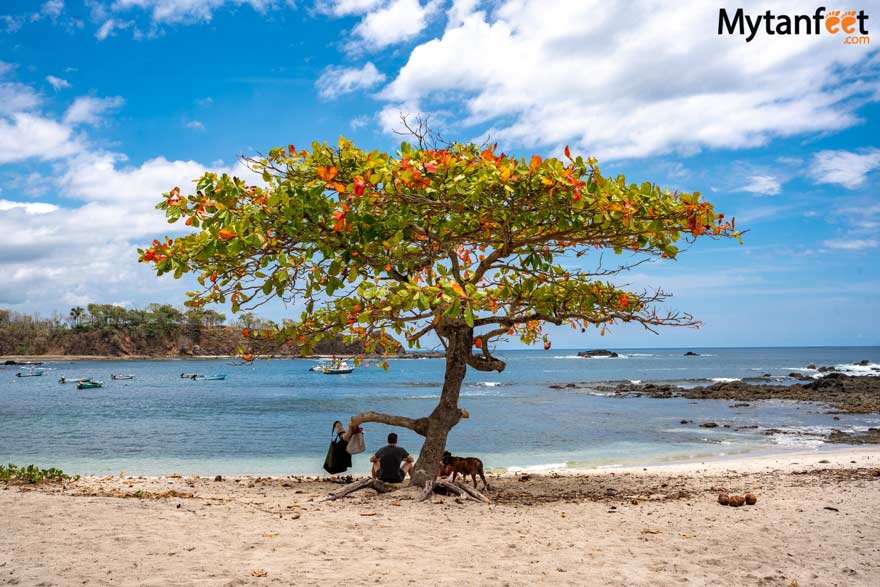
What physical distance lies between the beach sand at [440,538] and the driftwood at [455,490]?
0.15 m

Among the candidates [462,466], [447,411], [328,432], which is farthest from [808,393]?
[447,411]

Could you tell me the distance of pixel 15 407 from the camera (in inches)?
1405

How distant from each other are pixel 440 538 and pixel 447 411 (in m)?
3.23

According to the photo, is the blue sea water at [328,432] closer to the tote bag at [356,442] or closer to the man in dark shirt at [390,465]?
the tote bag at [356,442]

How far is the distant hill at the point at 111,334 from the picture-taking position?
138 m

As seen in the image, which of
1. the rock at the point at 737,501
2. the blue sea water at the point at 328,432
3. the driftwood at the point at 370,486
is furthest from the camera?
the blue sea water at the point at 328,432

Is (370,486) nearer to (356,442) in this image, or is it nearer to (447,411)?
(356,442)

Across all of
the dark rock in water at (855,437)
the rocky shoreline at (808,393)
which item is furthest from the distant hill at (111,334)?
the dark rock in water at (855,437)

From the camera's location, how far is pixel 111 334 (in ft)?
451

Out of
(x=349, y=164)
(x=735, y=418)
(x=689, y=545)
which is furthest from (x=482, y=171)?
(x=735, y=418)

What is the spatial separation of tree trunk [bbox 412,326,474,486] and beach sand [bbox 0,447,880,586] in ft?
1.50

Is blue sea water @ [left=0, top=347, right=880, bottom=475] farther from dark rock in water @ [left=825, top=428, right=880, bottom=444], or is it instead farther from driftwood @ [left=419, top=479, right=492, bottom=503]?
driftwood @ [left=419, top=479, right=492, bottom=503]

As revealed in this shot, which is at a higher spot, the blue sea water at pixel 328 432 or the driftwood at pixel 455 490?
the driftwood at pixel 455 490

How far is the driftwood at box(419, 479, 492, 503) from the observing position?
8703mm
